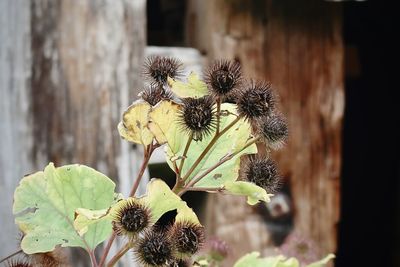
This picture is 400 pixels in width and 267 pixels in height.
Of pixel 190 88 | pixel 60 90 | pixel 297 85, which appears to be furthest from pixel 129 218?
pixel 297 85

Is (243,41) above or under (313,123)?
above

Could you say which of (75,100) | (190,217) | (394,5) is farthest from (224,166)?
(394,5)

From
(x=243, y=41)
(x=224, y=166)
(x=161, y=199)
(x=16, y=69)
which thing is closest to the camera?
(x=161, y=199)

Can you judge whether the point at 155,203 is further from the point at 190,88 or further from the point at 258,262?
the point at 258,262

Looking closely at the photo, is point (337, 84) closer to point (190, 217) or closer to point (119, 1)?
point (119, 1)

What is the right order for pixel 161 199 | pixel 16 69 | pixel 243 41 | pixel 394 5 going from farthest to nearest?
1. pixel 394 5
2. pixel 243 41
3. pixel 16 69
4. pixel 161 199

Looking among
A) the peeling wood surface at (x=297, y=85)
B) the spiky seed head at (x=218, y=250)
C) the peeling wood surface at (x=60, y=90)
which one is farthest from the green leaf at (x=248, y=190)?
the peeling wood surface at (x=297, y=85)

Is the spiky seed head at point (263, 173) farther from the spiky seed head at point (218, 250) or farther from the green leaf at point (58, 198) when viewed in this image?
the spiky seed head at point (218, 250)
